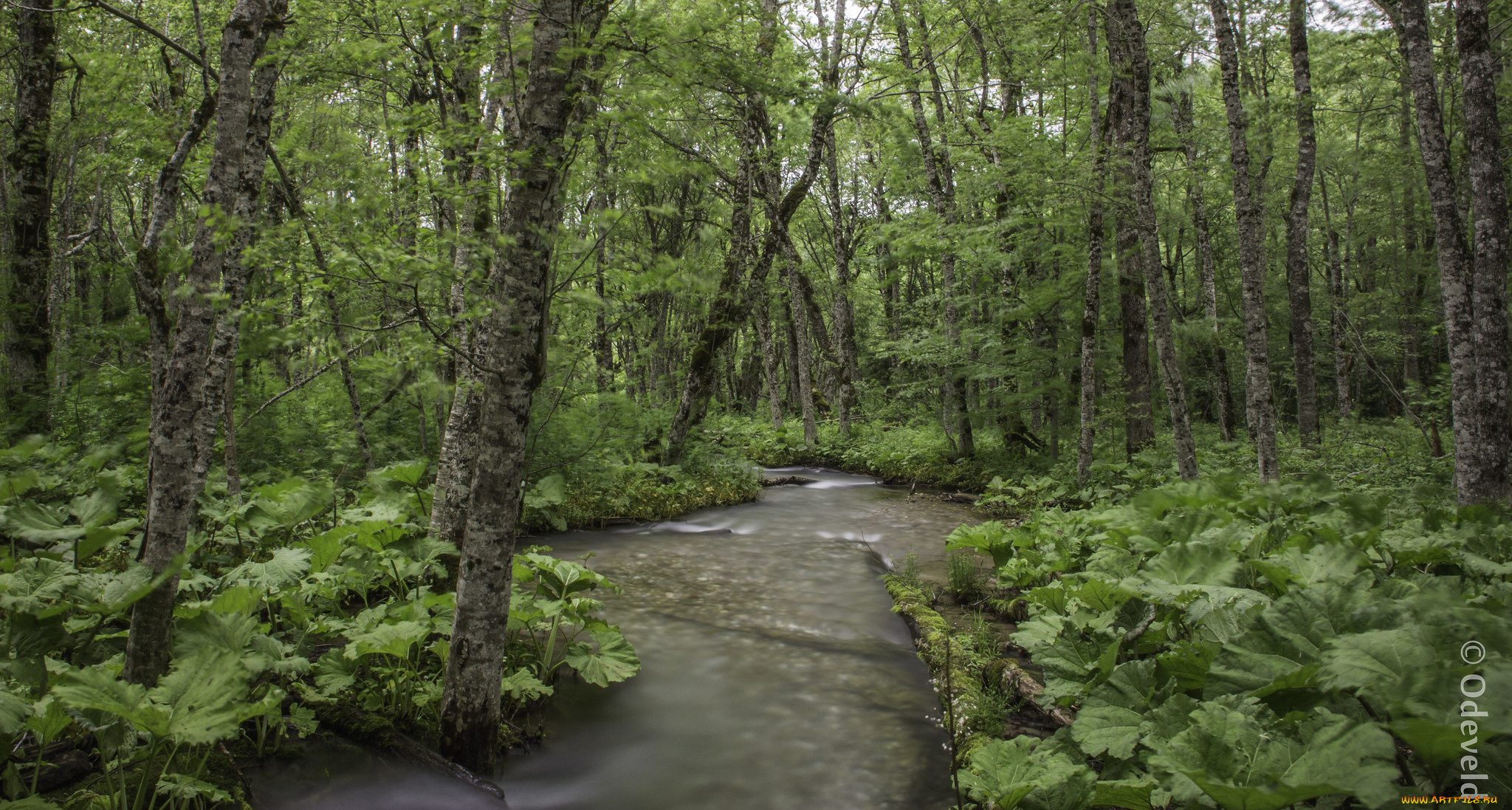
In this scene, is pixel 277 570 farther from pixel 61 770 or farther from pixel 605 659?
pixel 605 659

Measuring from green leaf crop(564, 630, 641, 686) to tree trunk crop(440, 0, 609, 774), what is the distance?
72 cm

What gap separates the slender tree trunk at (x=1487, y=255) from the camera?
559cm

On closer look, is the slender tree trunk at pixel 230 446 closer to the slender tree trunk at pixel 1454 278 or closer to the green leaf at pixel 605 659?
the green leaf at pixel 605 659

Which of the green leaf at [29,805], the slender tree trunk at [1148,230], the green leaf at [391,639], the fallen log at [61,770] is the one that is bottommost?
the fallen log at [61,770]

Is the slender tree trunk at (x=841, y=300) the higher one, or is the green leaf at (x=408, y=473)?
the slender tree trunk at (x=841, y=300)

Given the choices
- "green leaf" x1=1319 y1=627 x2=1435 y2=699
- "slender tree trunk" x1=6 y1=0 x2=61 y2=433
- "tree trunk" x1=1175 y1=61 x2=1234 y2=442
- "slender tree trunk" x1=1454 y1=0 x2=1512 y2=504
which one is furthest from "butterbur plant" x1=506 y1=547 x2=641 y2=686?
"tree trunk" x1=1175 y1=61 x2=1234 y2=442

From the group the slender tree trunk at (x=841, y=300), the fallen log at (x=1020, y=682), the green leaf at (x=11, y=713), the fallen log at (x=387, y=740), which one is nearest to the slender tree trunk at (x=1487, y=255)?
the fallen log at (x=1020, y=682)

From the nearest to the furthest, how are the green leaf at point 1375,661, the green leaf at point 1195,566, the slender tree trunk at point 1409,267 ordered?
the green leaf at point 1375,661 < the green leaf at point 1195,566 < the slender tree trunk at point 1409,267

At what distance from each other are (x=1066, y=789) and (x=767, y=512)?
9.27m

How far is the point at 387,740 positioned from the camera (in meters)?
3.68

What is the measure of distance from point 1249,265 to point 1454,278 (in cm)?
216

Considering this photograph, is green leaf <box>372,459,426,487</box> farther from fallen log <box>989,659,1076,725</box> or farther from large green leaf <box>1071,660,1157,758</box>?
large green leaf <box>1071,660,1157,758</box>

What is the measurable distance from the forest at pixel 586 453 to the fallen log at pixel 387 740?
0.02 meters

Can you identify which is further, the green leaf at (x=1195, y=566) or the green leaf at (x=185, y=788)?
the green leaf at (x=1195, y=566)
